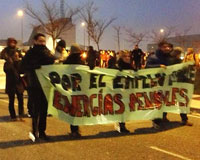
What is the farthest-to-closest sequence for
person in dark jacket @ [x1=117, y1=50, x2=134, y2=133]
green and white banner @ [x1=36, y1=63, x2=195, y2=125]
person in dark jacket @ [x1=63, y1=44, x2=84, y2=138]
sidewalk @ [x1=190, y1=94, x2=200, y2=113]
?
sidewalk @ [x1=190, y1=94, x2=200, y2=113], person in dark jacket @ [x1=117, y1=50, x2=134, y2=133], person in dark jacket @ [x1=63, y1=44, x2=84, y2=138], green and white banner @ [x1=36, y1=63, x2=195, y2=125]

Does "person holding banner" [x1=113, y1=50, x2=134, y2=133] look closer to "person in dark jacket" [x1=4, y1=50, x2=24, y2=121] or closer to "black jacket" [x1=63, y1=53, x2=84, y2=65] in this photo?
"black jacket" [x1=63, y1=53, x2=84, y2=65]

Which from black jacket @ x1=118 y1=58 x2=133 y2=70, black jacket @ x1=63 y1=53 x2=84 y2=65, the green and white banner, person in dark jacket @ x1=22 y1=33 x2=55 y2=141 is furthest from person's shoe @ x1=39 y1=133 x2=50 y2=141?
black jacket @ x1=118 y1=58 x2=133 y2=70

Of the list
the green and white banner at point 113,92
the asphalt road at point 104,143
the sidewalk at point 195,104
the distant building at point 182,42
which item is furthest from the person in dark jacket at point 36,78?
the distant building at point 182,42

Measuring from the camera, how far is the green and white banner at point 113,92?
755 centimetres

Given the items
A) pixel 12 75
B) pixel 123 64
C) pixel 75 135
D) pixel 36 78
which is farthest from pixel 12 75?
pixel 123 64

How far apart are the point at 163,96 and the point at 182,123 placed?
0.94m

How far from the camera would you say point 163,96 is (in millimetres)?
8617

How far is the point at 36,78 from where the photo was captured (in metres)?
7.38

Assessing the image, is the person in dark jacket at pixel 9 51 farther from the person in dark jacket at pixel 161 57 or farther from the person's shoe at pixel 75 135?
the person in dark jacket at pixel 161 57

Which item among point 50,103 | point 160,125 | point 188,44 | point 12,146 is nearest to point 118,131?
point 160,125

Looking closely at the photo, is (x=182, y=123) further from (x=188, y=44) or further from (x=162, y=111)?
(x=188, y=44)

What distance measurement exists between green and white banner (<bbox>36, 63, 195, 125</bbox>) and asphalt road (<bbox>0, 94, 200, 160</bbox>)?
0.39 m

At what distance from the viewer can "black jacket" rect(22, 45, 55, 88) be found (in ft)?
23.9

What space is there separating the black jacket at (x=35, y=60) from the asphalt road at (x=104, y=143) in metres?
1.13
